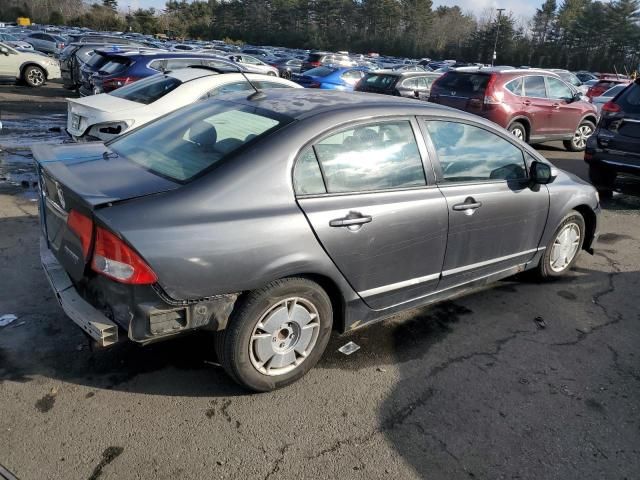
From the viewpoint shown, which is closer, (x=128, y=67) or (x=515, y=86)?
(x=515, y=86)

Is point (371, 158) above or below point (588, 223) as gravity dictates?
above

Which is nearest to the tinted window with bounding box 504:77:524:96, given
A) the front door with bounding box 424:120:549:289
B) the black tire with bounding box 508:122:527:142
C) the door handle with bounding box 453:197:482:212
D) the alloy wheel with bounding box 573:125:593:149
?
the black tire with bounding box 508:122:527:142

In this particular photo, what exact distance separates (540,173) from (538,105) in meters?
7.38

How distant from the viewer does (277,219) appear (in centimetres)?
279

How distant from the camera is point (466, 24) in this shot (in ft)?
286

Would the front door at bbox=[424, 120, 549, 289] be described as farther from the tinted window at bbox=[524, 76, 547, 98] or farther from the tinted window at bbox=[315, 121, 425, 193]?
the tinted window at bbox=[524, 76, 547, 98]

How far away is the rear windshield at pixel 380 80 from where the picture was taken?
12.8m

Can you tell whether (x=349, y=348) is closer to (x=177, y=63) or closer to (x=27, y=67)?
(x=177, y=63)

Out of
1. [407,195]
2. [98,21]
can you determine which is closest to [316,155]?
[407,195]

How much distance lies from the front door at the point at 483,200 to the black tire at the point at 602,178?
4.99 m

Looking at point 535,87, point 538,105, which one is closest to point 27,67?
point 535,87

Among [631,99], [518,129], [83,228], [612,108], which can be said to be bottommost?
[518,129]

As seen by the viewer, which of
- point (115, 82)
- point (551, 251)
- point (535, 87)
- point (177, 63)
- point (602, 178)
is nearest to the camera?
point (551, 251)

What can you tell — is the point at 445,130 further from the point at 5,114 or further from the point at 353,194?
the point at 5,114
